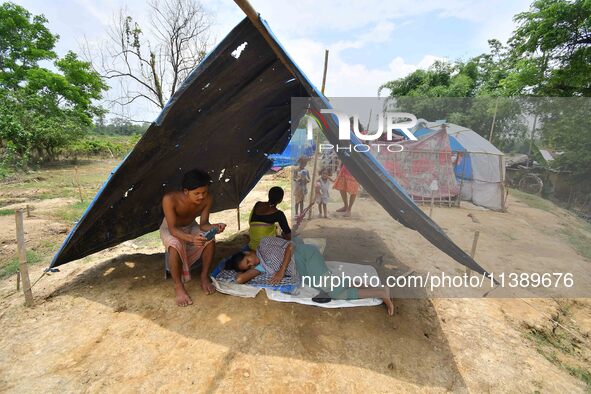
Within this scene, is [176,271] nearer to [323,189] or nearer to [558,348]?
[323,189]

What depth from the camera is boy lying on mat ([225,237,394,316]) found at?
2.34 m

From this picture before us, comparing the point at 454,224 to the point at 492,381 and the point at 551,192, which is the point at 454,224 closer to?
the point at 551,192

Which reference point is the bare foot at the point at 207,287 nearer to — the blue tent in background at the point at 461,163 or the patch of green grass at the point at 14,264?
the patch of green grass at the point at 14,264

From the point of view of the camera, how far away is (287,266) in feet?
9.13

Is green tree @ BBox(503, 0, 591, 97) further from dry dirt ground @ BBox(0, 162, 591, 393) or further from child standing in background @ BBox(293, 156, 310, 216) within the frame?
child standing in background @ BBox(293, 156, 310, 216)

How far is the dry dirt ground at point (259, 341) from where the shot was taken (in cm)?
167

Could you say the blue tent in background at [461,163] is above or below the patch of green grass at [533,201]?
above

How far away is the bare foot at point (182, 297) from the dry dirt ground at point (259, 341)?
0.07 metres

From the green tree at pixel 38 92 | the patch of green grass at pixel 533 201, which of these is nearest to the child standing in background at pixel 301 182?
the patch of green grass at pixel 533 201

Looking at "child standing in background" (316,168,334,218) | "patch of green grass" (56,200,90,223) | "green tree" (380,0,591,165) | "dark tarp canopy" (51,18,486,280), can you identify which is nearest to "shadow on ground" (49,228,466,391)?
"dark tarp canopy" (51,18,486,280)

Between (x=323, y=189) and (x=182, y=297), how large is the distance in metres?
1.79

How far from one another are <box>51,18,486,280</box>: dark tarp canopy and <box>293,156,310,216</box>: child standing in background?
0.59 m

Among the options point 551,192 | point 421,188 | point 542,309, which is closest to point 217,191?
point 542,309

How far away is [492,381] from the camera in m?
1.81
